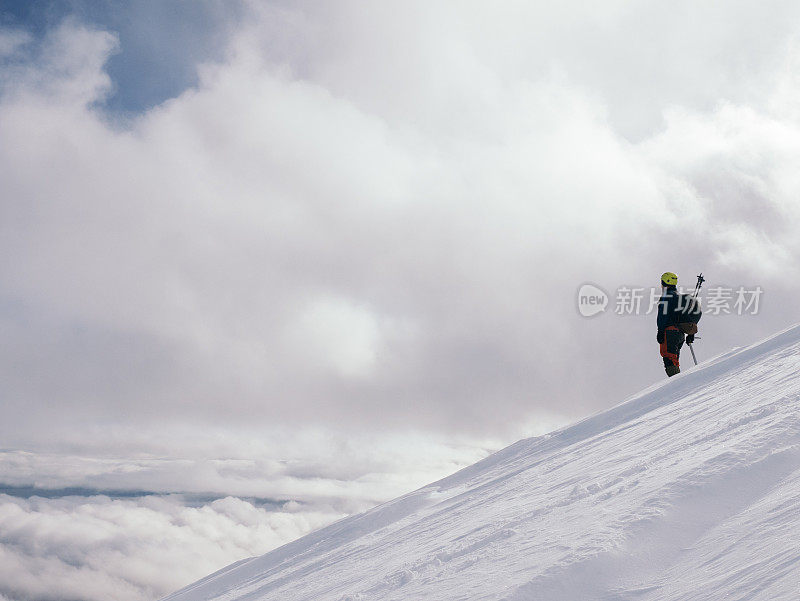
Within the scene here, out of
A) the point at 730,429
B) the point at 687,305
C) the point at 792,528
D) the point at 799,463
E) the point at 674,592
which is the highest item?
the point at 687,305

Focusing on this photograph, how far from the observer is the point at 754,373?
6.97 m

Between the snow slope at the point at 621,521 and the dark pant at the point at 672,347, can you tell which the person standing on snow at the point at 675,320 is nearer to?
the dark pant at the point at 672,347

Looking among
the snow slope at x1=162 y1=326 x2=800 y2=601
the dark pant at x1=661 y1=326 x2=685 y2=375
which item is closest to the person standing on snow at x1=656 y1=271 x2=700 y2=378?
the dark pant at x1=661 y1=326 x2=685 y2=375

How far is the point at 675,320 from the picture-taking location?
13477 mm

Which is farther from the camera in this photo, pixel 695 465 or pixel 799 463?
pixel 695 465

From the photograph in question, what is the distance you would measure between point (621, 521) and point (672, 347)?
424 inches

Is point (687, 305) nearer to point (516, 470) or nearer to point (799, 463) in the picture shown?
point (516, 470)

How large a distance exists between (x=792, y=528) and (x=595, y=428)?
5337mm

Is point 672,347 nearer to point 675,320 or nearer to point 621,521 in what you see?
point 675,320

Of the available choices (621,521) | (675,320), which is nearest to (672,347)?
(675,320)

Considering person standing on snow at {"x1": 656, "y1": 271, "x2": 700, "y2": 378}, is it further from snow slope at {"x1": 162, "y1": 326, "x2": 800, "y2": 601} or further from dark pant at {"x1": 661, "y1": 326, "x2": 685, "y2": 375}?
snow slope at {"x1": 162, "y1": 326, "x2": 800, "y2": 601}

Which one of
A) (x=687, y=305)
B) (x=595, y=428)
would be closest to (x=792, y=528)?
(x=595, y=428)

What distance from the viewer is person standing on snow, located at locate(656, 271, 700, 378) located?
1338 cm

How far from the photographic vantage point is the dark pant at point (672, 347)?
528 inches
